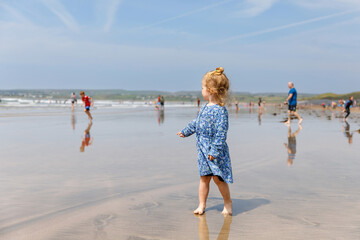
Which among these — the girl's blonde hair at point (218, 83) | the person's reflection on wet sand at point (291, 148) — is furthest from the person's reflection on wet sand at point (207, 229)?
the person's reflection on wet sand at point (291, 148)

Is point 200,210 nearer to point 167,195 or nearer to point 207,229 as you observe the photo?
point 207,229

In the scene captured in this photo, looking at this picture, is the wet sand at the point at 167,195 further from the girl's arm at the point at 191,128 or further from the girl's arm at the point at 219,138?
the girl's arm at the point at 191,128

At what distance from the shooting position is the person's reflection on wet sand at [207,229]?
3581 millimetres

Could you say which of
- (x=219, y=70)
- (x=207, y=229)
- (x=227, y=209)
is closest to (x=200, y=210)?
(x=227, y=209)

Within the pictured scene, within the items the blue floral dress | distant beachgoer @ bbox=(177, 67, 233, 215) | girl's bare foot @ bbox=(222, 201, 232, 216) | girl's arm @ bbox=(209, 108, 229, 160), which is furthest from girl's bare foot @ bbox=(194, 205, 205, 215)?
girl's arm @ bbox=(209, 108, 229, 160)

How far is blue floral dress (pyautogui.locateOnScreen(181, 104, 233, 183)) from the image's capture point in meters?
4.14

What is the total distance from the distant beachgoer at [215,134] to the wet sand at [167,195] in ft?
1.44

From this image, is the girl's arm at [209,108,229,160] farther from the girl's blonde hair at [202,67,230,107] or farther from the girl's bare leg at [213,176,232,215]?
the girl's bare leg at [213,176,232,215]

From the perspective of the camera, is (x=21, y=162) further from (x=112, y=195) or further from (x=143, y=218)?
(x=143, y=218)

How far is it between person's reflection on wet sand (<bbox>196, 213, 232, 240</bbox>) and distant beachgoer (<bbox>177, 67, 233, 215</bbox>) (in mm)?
119

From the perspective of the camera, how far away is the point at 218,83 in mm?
4191

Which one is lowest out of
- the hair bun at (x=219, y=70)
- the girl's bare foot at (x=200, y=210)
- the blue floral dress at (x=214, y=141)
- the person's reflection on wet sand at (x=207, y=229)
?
the person's reflection on wet sand at (x=207, y=229)

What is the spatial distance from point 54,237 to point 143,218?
3.20 feet

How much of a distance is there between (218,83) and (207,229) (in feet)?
5.34
